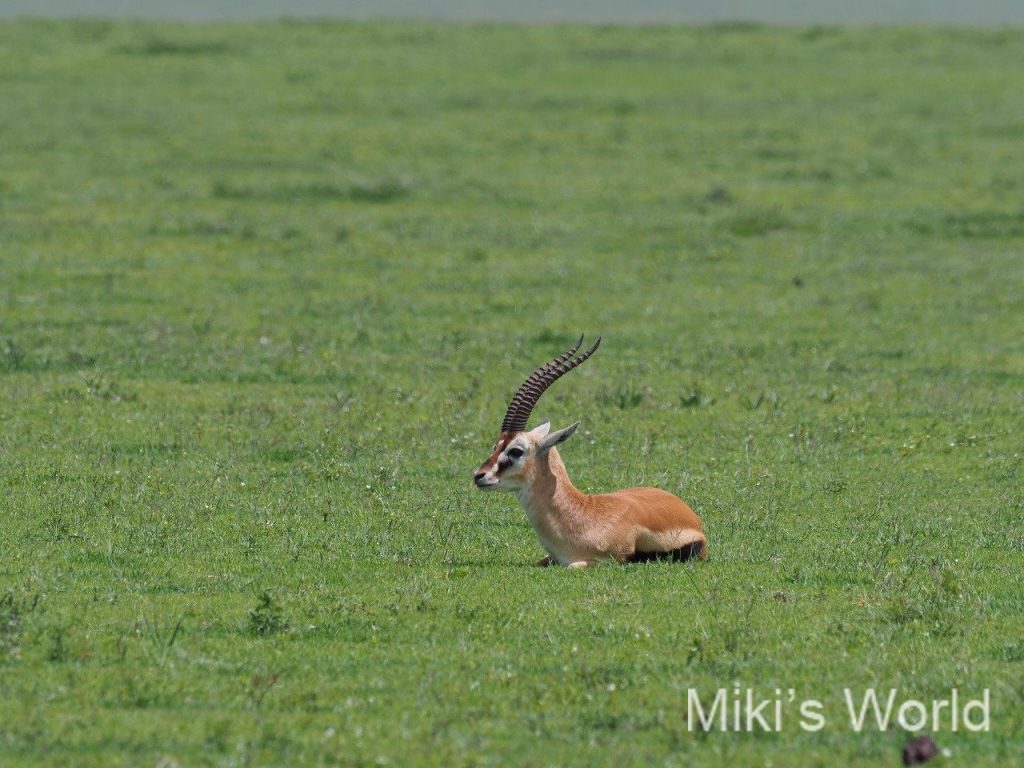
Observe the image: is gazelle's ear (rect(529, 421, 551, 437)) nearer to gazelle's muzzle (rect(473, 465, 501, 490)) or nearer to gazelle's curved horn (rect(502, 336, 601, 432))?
gazelle's curved horn (rect(502, 336, 601, 432))

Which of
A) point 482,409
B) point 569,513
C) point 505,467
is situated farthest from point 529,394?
point 482,409

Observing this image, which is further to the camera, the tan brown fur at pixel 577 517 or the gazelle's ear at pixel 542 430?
the gazelle's ear at pixel 542 430

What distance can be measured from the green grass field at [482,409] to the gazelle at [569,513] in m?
0.33

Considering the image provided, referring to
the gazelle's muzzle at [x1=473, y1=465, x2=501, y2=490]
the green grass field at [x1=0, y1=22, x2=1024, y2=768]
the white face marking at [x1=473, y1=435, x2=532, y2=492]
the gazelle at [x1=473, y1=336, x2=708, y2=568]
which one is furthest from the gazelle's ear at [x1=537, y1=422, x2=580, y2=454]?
the green grass field at [x1=0, y1=22, x2=1024, y2=768]

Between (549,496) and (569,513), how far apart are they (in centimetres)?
21

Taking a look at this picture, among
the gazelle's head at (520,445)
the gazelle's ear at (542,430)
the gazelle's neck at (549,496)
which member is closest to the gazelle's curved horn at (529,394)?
the gazelle's head at (520,445)

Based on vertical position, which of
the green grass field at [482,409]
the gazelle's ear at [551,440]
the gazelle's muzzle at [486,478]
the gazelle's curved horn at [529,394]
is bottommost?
the green grass field at [482,409]

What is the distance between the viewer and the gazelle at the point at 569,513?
1333 centimetres

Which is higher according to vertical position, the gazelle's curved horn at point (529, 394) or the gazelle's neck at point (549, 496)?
the gazelle's curved horn at point (529, 394)

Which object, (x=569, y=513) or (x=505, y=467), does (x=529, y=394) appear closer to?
(x=505, y=467)

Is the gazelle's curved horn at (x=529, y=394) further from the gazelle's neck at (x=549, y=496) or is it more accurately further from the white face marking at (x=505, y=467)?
the gazelle's neck at (x=549, y=496)

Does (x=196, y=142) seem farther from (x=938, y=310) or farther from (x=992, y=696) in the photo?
(x=992, y=696)

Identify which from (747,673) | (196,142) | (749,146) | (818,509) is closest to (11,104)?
(196,142)

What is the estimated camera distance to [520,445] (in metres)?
13.5
